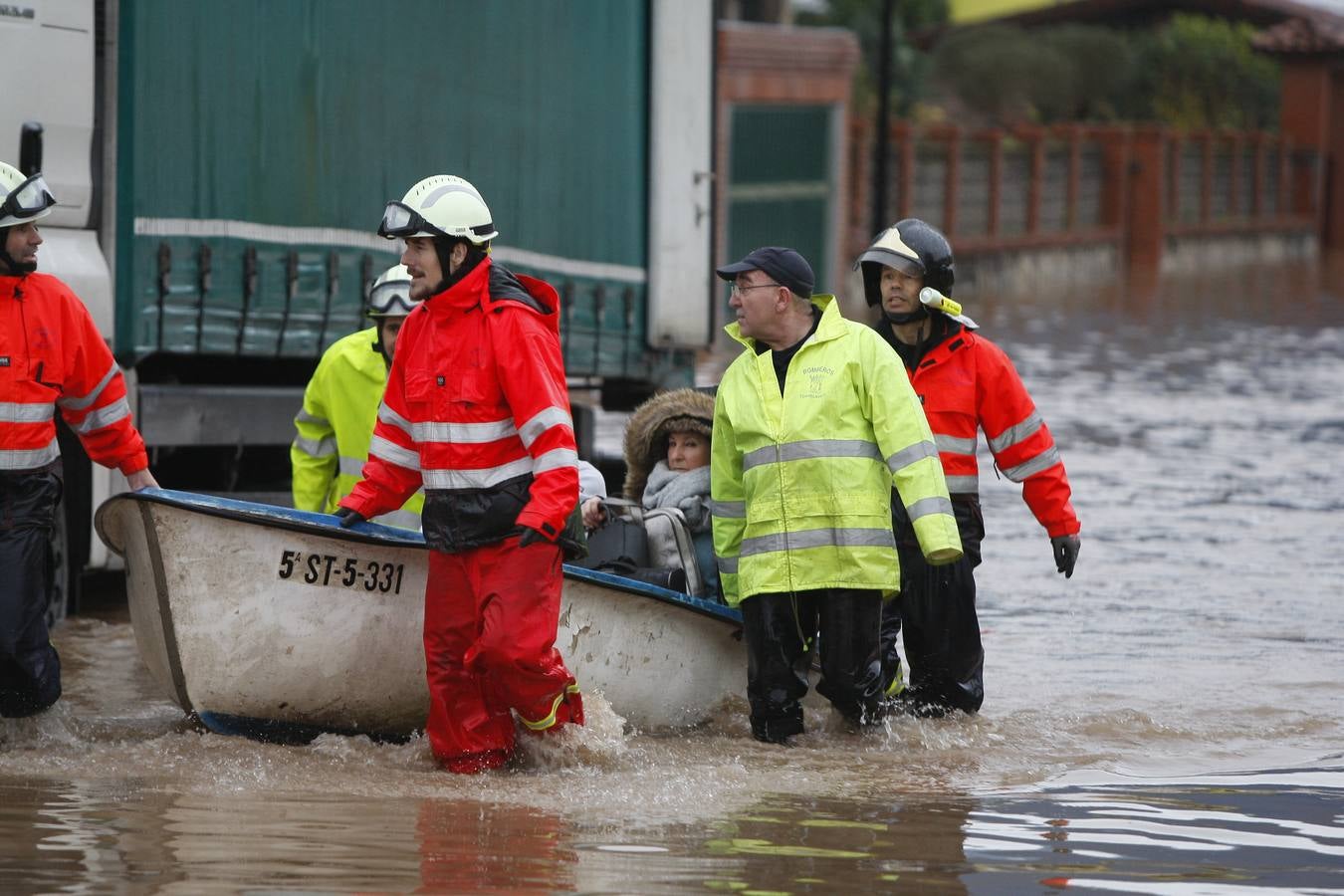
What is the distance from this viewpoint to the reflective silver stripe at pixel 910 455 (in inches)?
289

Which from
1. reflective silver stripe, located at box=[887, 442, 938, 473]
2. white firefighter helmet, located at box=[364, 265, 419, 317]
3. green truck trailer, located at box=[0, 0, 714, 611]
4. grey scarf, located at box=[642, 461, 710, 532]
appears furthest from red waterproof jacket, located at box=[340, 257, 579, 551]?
green truck trailer, located at box=[0, 0, 714, 611]

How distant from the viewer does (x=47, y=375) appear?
284 inches

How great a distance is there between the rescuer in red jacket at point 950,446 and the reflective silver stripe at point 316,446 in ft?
7.19

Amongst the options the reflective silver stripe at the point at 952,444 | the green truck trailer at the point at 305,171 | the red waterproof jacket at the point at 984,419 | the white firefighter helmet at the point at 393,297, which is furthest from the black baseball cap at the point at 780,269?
the green truck trailer at the point at 305,171

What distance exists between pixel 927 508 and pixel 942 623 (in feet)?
2.35

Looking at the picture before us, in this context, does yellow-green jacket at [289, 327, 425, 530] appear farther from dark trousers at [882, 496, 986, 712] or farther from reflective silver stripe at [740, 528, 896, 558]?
dark trousers at [882, 496, 986, 712]

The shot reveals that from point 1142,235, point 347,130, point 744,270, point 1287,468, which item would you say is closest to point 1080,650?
point 744,270

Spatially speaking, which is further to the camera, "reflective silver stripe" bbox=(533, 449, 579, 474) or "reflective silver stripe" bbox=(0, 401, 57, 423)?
"reflective silver stripe" bbox=(0, 401, 57, 423)

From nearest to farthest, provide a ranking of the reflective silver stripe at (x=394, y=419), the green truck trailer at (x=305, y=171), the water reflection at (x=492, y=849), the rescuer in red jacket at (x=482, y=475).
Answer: the water reflection at (x=492, y=849) < the rescuer in red jacket at (x=482, y=475) < the reflective silver stripe at (x=394, y=419) < the green truck trailer at (x=305, y=171)

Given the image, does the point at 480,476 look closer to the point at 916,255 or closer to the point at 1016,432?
the point at 916,255

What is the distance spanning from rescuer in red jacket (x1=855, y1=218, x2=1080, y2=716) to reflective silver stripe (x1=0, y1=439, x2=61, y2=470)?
8.86 feet

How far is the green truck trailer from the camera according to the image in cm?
907

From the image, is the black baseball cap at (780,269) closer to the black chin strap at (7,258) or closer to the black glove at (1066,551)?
the black glove at (1066,551)

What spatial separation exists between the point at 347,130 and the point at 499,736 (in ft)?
13.0
